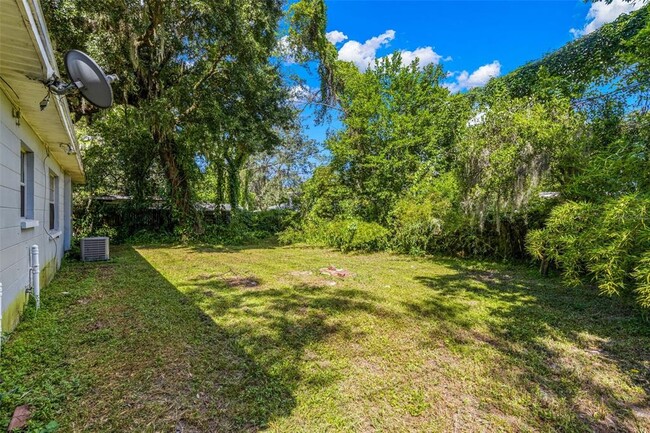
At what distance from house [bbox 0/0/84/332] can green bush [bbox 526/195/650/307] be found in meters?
4.82

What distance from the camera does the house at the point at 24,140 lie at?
2.00 meters

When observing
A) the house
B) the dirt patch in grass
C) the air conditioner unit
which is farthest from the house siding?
Result: the air conditioner unit

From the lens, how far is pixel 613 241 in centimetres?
303

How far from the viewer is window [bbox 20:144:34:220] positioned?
388cm

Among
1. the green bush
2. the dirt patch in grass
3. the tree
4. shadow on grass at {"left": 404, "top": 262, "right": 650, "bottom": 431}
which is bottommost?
shadow on grass at {"left": 404, "top": 262, "right": 650, "bottom": 431}

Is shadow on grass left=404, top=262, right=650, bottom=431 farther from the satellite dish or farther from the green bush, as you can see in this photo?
the satellite dish

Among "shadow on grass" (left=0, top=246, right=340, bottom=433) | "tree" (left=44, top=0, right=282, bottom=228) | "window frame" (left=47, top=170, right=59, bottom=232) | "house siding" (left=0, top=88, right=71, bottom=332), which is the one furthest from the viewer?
"tree" (left=44, top=0, right=282, bottom=228)

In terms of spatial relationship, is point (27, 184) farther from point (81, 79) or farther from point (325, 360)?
point (325, 360)

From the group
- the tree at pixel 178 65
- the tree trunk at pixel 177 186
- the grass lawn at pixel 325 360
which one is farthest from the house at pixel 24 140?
the tree trunk at pixel 177 186

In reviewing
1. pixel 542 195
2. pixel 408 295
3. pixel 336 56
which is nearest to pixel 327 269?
pixel 408 295

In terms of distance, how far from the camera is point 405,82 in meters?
10.4

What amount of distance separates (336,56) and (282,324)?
13021 mm

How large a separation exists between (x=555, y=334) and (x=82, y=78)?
5182 millimetres

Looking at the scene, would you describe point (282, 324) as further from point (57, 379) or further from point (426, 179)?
point (426, 179)
